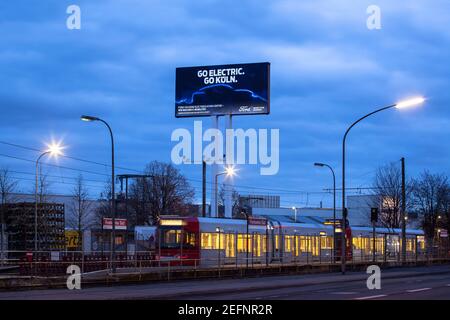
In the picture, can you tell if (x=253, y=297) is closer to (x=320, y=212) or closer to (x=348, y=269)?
(x=348, y=269)

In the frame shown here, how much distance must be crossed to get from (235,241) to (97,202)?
197ft

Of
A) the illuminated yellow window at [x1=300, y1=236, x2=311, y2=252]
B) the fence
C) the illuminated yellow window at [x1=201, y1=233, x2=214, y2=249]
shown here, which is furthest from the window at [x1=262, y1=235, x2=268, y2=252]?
the illuminated yellow window at [x1=201, y1=233, x2=214, y2=249]

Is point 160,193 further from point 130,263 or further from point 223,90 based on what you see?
point 130,263

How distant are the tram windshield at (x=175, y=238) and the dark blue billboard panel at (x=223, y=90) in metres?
24.0

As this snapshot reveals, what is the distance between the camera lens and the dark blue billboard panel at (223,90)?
68438 millimetres

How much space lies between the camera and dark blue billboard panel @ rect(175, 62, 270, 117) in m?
68.4

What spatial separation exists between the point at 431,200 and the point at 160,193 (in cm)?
3297

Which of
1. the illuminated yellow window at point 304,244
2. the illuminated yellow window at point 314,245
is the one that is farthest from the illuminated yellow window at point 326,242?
the illuminated yellow window at point 304,244

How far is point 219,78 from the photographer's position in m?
70.0

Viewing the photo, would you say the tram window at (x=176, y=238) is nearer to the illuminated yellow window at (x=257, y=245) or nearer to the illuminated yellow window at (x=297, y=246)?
the illuminated yellow window at (x=257, y=245)

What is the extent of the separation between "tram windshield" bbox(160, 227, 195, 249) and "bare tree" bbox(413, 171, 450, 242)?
165ft

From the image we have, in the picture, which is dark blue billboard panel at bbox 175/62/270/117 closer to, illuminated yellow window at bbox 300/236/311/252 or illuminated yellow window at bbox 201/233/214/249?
illuminated yellow window at bbox 300/236/311/252

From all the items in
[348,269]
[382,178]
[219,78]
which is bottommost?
[348,269]
